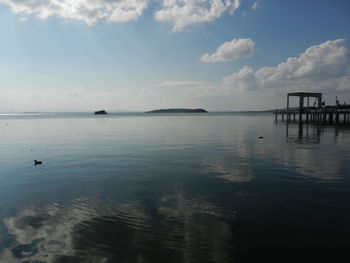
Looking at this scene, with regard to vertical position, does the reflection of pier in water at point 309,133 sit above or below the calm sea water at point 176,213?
above

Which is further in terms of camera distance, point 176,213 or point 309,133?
point 309,133

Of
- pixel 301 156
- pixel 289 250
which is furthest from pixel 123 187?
pixel 301 156

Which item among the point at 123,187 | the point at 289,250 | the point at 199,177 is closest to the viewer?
the point at 289,250

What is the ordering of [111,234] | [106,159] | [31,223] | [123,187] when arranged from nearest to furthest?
[111,234] < [31,223] < [123,187] < [106,159]

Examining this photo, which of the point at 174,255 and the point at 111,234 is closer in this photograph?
the point at 174,255

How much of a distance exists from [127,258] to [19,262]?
3030 millimetres

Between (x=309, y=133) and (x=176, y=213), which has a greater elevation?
(x=309, y=133)

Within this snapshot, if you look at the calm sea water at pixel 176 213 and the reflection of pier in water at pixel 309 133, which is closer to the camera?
the calm sea water at pixel 176 213

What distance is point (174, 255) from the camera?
704cm

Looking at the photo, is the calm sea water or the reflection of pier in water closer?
the calm sea water

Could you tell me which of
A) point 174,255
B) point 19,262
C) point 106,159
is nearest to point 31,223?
point 19,262

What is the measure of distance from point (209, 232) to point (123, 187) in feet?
21.8

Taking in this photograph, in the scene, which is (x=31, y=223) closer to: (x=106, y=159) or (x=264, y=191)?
(x=264, y=191)

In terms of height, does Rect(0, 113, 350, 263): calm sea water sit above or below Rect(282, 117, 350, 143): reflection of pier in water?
below
